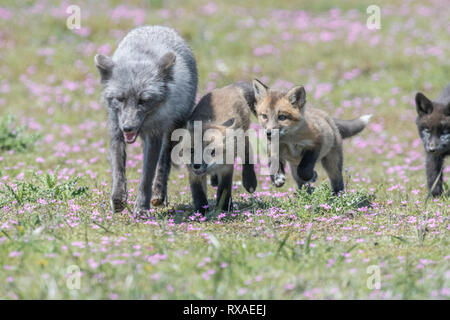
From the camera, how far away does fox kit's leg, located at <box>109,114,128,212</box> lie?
701cm

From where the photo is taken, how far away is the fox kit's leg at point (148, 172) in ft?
23.6

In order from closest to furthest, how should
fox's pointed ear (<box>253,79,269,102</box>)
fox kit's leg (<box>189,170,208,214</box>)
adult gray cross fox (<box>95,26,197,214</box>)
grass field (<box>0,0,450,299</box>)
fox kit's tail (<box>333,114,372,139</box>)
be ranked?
1. grass field (<box>0,0,450,299</box>)
2. adult gray cross fox (<box>95,26,197,214</box>)
3. fox kit's leg (<box>189,170,208,214</box>)
4. fox's pointed ear (<box>253,79,269,102</box>)
5. fox kit's tail (<box>333,114,372,139</box>)

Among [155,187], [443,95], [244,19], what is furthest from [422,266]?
[244,19]

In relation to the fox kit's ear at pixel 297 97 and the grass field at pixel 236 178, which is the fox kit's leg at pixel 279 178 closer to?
the grass field at pixel 236 178

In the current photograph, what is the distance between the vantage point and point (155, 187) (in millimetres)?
7754

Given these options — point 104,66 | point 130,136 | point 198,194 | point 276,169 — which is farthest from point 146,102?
point 276,169

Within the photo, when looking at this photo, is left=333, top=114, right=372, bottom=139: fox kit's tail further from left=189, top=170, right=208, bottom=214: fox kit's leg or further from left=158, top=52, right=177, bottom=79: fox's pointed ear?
left=158, top=52, right=177, bottom=79: fox's pointed ear

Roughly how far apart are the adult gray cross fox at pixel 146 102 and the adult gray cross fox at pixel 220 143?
349 millimetres

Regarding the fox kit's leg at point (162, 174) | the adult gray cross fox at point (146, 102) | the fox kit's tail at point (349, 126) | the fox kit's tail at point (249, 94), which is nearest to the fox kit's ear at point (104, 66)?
the adult gray cross fox at point (146, 102)

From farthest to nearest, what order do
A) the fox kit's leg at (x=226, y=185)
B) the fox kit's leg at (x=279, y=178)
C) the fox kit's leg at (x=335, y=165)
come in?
the fox kit's leg at (x=335, y=165)
the fox kit's leg at (x=279, y=178)
the fox kit's leg at (x=226, y=185)

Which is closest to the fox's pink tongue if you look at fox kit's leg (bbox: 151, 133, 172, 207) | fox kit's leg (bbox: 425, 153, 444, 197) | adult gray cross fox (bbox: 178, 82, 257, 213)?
adult gray cross fox (bbox: 178, 82, 257, 213)

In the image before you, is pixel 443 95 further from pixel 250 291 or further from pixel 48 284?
pixel 48 284

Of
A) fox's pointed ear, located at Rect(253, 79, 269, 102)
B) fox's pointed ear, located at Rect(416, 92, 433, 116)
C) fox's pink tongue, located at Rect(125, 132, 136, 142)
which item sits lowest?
fox's pink tongue, located at Rect(125, 132, 136, 142)

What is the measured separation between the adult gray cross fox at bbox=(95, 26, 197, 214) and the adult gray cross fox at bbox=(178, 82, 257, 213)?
349 mm
